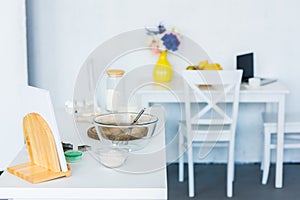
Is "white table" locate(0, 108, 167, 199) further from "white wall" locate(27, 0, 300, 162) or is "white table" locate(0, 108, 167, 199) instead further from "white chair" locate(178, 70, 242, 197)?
"white wall" locate(27, 0, 300, 162)

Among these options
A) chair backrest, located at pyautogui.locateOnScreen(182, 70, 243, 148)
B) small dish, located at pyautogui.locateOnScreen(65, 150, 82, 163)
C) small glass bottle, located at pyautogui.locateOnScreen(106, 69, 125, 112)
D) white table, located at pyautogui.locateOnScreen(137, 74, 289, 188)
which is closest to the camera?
small dish, located at pyautogui.locateOnScreen(65, 150, 82, 163)

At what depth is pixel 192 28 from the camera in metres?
3.50

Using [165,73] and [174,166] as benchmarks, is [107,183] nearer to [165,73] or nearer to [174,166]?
[165,73]

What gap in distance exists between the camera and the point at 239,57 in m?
3.39

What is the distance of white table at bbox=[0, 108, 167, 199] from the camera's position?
1.36 m

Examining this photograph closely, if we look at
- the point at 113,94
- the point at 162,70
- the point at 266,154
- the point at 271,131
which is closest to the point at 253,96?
the point at 271,131

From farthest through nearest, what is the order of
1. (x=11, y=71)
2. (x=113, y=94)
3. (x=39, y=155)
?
(x=11, y=71) → (x=113, y=94) → (x=39, y=155)

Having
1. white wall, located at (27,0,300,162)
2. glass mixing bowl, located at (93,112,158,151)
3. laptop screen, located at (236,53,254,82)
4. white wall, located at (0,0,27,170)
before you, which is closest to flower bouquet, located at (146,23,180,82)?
white wall, located at (27,0,300,162)

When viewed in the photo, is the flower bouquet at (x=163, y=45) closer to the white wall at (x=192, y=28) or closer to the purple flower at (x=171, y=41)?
the purple flower at (x=171, y=41)

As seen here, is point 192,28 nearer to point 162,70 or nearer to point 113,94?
point 162,70

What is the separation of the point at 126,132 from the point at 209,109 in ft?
4.93

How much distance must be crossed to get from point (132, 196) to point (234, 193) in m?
1.86

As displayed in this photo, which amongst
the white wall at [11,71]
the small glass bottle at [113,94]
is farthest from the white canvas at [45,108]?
the white wall at [11,71]

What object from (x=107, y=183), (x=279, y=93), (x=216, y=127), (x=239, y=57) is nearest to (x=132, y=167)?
(x=107, y=183)
